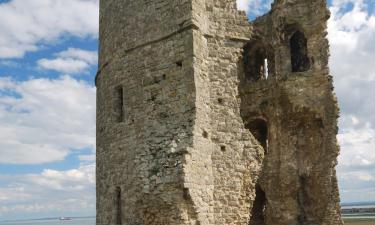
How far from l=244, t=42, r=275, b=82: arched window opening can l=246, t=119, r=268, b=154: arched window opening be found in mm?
1854

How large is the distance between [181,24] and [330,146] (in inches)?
413

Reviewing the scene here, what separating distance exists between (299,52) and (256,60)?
187 cm

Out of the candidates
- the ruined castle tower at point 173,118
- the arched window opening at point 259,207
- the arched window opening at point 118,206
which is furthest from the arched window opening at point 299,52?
the arched window opening at point 118,206

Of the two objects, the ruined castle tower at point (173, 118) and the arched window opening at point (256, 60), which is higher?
the arched window opening at point (256, 60)

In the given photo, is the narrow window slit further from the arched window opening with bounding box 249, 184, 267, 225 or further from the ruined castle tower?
the arched window opening with bounding box 249, 184, 267, 225

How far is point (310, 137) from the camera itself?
2020 cm

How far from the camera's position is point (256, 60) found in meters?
22.3

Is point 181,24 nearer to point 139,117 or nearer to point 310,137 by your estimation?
Result: point 139,117

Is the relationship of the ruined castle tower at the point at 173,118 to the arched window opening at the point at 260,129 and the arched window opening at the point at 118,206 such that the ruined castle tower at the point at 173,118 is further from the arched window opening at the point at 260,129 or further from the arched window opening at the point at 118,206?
the arched window opening at the point at 260,129

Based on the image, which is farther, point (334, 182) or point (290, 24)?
point (290, 24)

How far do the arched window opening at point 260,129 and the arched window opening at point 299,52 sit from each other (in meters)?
2.61

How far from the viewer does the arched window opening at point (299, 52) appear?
70.1 ft

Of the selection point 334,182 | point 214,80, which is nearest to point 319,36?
point 334,182

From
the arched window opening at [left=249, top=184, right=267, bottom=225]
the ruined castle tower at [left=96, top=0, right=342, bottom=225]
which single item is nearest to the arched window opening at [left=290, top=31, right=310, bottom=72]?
the arched window opening at [left=249, top=184, right=267, bottom=225]
